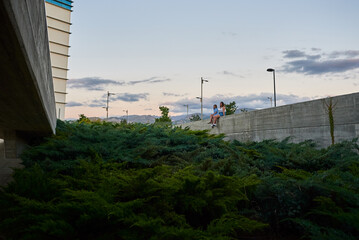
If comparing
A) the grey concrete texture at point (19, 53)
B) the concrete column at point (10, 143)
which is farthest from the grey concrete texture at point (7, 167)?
the grey concrete texture at point (19, 53)

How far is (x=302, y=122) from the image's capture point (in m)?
→ 10.7

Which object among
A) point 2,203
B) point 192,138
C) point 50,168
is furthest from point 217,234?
point 192,138

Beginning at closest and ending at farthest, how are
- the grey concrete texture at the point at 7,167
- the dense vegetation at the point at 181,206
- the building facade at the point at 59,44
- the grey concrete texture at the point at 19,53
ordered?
1. the grey concrete texture at the point at 19,53
2. the dense vegetation at the point at 181,206
3. the grey concrete texture at the point at 7,167
4. the building facade at the point at 59,44

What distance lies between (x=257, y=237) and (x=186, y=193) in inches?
38.4

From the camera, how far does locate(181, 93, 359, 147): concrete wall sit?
29.3 ft

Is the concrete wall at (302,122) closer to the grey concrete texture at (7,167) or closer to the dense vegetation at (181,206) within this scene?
the dense vegetation at (181,206)

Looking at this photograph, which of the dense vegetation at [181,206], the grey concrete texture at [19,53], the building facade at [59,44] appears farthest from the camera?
the building facade at [59,44]

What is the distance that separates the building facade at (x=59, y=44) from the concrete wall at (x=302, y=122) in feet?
128

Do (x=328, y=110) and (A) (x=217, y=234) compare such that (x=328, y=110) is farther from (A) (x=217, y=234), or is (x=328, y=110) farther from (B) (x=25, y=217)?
(B) (x=25, y=217)

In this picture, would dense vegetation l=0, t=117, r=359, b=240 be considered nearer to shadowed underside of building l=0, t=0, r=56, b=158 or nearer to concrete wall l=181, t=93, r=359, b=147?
shadowed underside of building l=0, t=0, r=56, b=158

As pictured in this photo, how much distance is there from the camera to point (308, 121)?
10.4m

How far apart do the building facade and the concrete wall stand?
39.0m

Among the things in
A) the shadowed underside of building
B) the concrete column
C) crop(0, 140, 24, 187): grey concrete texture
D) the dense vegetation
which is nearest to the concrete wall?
the dense vegetation

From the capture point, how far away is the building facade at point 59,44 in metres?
46.9
